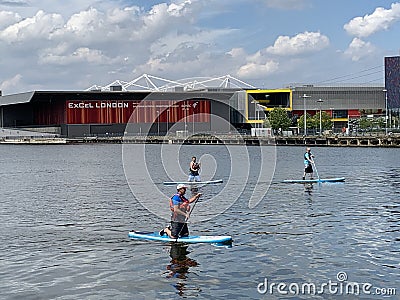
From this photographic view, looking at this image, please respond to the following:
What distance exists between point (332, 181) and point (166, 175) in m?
21.2

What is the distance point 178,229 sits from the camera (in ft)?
87.1

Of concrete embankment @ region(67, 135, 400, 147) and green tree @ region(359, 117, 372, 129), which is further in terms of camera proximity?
green tree @ region(359, 117, 372, 129)

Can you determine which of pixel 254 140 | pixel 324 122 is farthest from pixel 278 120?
pixel 254 140

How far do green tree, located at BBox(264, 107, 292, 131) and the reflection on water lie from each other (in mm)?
153575

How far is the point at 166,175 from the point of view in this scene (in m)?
70.4

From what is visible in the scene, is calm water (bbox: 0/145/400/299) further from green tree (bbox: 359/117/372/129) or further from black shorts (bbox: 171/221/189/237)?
green tree (bbox: 359/117/372/129)

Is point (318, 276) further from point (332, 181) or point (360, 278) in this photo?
point (332, 181)

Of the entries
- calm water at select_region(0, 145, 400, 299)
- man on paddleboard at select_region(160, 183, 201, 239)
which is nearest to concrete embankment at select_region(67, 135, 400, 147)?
calm water at select_region(0, 145, 400, 299)

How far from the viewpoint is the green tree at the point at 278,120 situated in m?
180

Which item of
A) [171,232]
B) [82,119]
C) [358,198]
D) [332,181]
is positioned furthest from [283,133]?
[171,232]

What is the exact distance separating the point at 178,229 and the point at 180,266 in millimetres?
3146

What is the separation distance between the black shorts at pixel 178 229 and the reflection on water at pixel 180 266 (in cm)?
42

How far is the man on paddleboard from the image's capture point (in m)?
25.2

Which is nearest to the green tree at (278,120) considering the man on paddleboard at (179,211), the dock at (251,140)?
the dock at (251,140)
